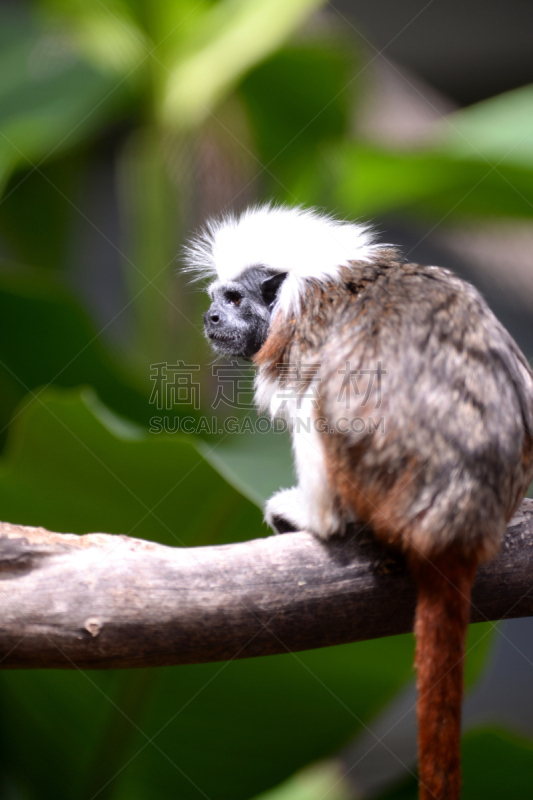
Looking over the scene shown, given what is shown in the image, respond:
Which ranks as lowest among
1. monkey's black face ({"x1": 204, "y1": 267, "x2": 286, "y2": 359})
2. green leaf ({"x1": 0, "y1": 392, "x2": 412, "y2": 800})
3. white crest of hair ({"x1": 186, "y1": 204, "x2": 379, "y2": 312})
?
green leaf ({"x1": 0, "y1": 392, "x2": 412, "y2": 800})

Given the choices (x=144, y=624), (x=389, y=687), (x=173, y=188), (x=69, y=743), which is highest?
(x=173, y=188)

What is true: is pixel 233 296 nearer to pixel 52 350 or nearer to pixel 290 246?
pixel 290 246

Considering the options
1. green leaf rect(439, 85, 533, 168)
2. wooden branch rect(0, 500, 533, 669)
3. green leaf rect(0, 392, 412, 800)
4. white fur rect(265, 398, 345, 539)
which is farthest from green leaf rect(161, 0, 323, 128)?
wooden branch rect(0, 500, 533, 669)

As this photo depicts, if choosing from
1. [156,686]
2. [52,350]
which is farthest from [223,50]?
[156,686]

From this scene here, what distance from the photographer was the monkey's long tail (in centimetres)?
97

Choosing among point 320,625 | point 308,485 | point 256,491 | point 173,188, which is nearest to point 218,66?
point 173,188

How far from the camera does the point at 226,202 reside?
8.37 ft

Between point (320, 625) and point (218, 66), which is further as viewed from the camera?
point (218, 66)

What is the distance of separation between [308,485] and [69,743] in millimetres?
945

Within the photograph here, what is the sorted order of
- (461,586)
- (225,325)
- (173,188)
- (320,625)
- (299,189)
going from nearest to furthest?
1. (461,586)
2. (320,625)
3. (225,325)
4. (299,189)
5. (173,188)

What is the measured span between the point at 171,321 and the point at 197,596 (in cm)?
155

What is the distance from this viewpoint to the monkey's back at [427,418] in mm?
1043

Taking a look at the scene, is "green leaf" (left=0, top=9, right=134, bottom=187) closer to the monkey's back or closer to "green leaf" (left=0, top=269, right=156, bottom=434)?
"green leaf" (left=0, top=269, right=156, bottom=434)

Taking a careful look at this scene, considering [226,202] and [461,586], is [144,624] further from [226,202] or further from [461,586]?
[226,202]
